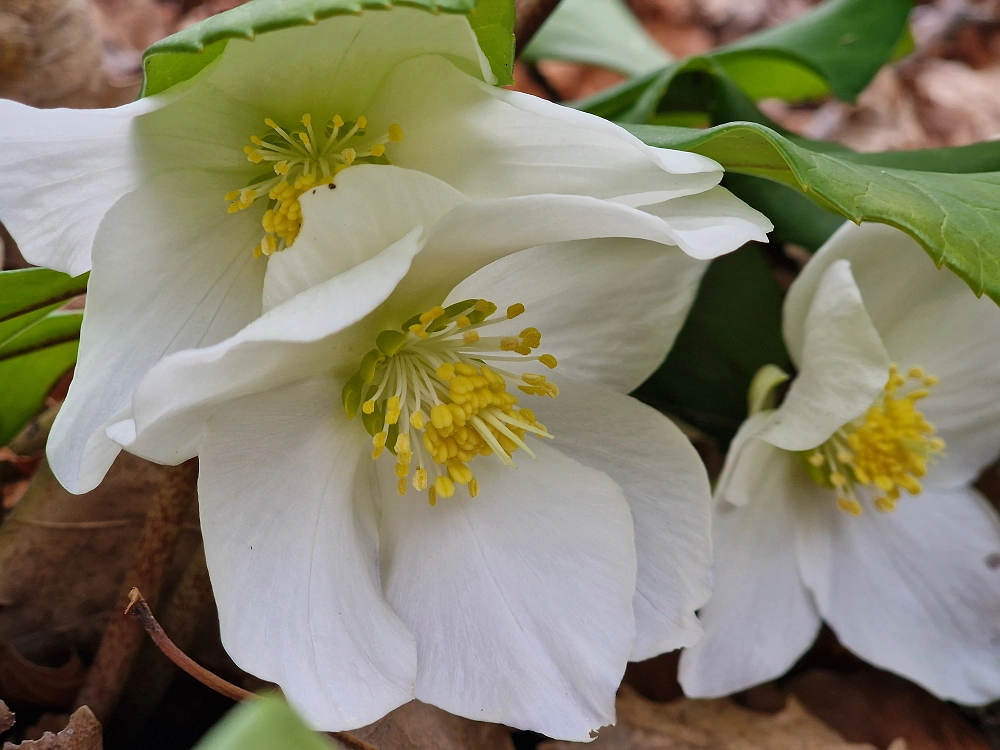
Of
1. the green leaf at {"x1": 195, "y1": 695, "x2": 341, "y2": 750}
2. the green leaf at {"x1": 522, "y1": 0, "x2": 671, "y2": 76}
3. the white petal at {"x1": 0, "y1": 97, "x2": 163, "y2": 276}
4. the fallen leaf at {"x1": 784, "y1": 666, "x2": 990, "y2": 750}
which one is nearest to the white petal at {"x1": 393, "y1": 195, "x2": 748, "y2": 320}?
the white petal at {"x1": 0, "y1": 97, "x2": 163, "y2": 276}

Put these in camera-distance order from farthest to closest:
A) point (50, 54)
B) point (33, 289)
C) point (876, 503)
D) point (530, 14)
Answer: point (50, 54) < point (530, 14) < point (876, 503) < point (33, 289)

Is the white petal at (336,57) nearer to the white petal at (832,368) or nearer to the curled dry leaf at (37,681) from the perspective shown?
the white petal at (832,368)

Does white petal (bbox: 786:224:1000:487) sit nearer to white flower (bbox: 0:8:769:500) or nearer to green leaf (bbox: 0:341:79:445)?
white flower (bbox: 0:8:769:500)

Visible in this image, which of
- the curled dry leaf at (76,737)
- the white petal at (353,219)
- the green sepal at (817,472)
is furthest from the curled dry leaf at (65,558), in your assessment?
the green sepal at (817,472)

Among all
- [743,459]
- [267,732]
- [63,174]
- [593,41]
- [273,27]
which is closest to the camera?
[267,732]

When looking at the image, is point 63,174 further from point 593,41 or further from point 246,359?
point 593,41

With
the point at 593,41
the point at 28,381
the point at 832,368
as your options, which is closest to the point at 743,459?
the point at 832,368
